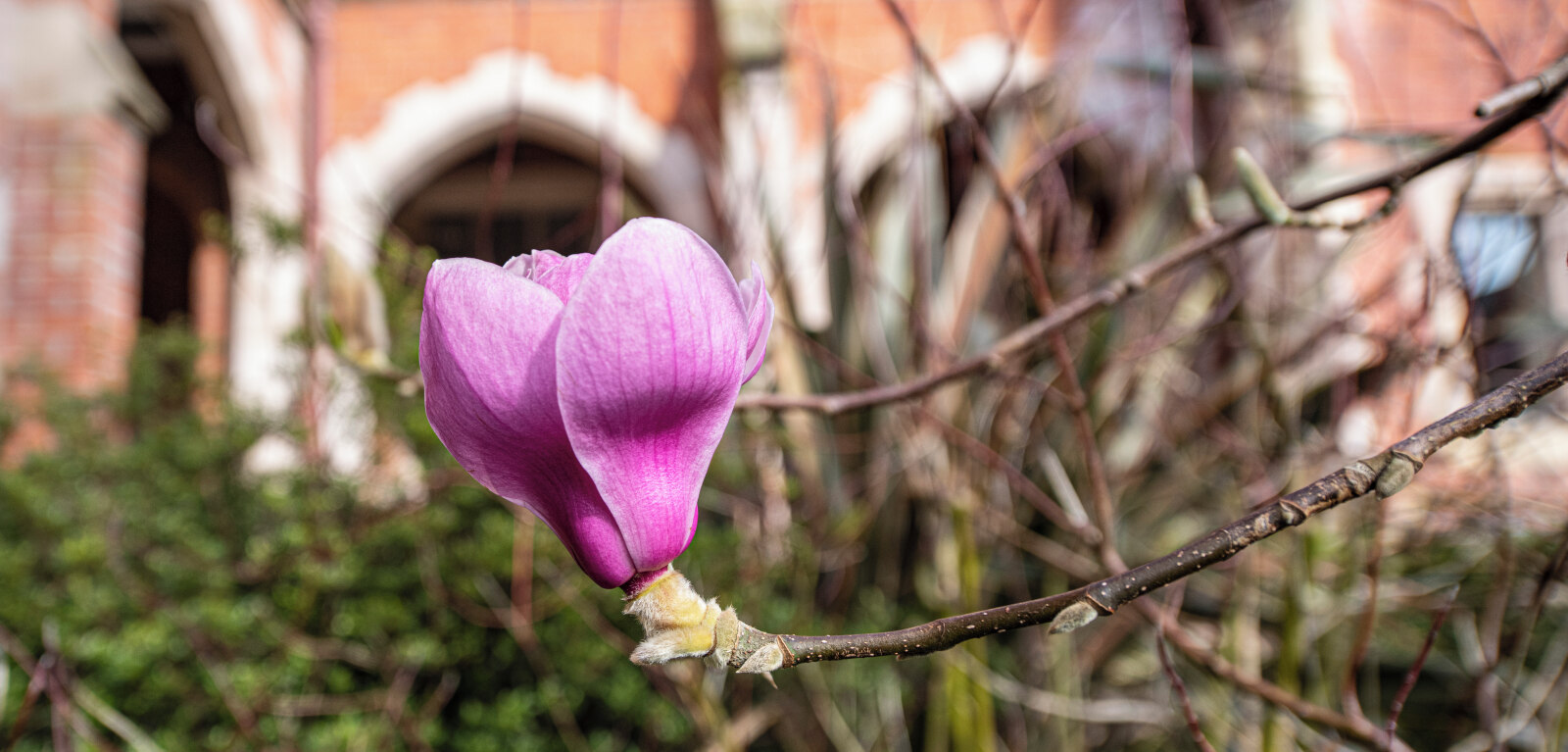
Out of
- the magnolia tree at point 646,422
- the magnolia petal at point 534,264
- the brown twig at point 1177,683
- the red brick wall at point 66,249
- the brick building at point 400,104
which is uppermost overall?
the brick building at point 400,104

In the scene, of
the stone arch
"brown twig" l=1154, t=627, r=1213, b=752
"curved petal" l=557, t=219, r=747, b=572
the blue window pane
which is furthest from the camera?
the stone arch

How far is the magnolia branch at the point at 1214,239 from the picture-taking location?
46cm

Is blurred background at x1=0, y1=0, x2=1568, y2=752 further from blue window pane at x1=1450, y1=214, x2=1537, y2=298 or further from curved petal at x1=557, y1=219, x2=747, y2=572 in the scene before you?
curved petal at x1=557, y1=219, x2=747, y2=572

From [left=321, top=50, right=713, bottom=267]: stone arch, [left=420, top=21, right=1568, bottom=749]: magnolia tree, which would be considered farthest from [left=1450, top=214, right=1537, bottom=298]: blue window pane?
[left=321, top=50, right=713, bottom=267]: stone arch

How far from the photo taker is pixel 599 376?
250 mm

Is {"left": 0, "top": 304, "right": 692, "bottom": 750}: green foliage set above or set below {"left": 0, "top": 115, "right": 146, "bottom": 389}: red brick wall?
below

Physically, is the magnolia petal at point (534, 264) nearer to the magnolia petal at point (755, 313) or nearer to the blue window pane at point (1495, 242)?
the magnolia petal at point (755, 313)

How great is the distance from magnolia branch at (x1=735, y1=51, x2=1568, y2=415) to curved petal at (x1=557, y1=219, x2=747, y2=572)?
30 centimetres

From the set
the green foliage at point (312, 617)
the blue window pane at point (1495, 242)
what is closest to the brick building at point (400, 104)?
the green foliage at point (312, 617)

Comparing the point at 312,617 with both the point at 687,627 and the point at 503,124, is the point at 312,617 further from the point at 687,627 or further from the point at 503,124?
the point at 503,124

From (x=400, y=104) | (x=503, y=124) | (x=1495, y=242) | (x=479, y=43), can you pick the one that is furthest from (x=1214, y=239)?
(x=400, y=104)

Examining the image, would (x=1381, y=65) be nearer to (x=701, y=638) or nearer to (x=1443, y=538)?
(x=1443, y=538)

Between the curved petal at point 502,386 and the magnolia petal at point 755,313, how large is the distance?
55mm

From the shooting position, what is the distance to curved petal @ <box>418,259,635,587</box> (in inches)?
9.9
